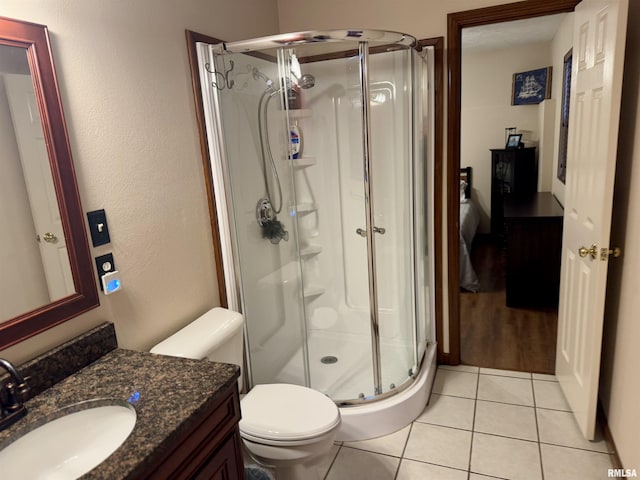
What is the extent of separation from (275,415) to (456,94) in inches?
74.8

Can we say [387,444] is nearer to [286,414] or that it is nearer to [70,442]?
[286,414]

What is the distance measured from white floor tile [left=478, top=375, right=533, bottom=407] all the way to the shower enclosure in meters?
0.34

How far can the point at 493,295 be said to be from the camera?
4.04 m

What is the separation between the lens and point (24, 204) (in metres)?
1.31

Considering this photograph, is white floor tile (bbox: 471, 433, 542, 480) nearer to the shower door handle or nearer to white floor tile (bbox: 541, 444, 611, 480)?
white floor tile (bbox: 541, 444, 611, 480)

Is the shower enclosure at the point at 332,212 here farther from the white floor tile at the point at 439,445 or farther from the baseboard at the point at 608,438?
the baseboard at the point at 608,438

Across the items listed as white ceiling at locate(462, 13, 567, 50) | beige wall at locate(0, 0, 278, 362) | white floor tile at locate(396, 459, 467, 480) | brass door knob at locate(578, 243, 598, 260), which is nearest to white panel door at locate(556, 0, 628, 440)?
brass door knob at locate(578, 243, 598, 260)

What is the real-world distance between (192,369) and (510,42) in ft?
17.1

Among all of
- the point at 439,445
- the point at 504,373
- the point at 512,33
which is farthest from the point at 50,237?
the point at 512,33

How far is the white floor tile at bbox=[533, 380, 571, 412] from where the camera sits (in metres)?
2.42

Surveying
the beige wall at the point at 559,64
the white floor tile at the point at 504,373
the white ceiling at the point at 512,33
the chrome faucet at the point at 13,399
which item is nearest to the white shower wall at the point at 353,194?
the white floor tile at the point at 504,373

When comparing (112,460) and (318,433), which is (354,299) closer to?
(318,433)

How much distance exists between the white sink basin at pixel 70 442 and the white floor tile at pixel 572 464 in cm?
176

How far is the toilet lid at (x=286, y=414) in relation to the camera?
1.68 meters
